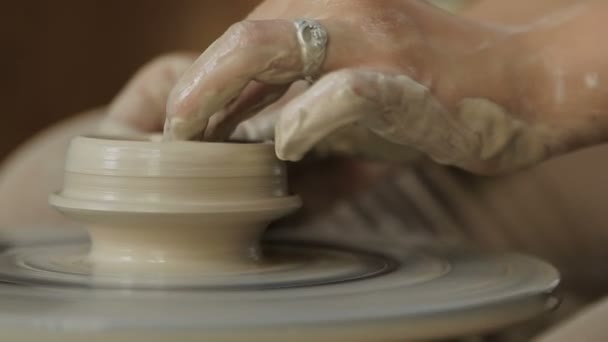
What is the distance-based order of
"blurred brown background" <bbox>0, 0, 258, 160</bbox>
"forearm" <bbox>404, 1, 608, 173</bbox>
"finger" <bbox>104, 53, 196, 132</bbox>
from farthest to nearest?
"blurred brown background" <bbox>0, 0, 258, 160</bbox>
"finger" <bbox>104, 53, 196, 132</bbox>
"forearm" <bbox>404, 1, 608, 173</bbox>

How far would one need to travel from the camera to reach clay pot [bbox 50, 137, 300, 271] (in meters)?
0.80

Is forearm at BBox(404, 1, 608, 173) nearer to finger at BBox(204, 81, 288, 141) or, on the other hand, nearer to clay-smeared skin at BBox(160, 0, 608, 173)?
clay-smeared skin at BBox(160, 0, 608, 173)

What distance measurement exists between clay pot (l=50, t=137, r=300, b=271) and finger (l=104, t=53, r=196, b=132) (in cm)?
48

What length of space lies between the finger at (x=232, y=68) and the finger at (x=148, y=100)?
1.78ft

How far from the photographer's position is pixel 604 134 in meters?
1.03

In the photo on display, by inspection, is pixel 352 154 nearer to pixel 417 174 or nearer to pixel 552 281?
pixel 417 174

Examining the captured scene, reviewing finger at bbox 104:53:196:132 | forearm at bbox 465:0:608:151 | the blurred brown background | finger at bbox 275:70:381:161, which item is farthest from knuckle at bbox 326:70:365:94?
the blurred brown background

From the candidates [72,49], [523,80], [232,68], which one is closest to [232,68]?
[232,68]

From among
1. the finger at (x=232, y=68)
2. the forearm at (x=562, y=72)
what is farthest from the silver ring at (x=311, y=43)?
the forearm at (x=562, y=72)

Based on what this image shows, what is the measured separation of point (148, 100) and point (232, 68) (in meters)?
0.60

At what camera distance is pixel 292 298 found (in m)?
0.71

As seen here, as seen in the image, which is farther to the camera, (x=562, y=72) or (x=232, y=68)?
(x=562, y=72)

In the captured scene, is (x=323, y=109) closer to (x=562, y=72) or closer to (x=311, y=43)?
(x=311, y=43)

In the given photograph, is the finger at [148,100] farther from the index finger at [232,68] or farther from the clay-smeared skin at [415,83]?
the index finger at [232,68]
